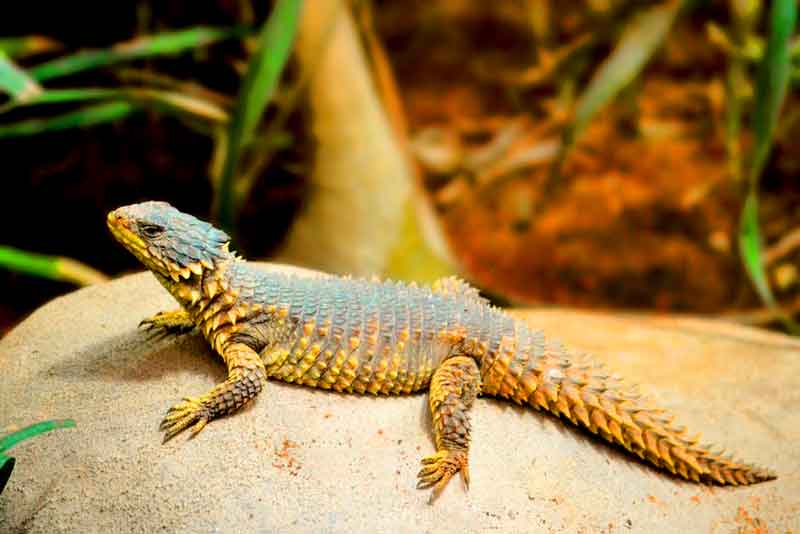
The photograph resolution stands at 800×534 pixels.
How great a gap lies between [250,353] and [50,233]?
13.2ft

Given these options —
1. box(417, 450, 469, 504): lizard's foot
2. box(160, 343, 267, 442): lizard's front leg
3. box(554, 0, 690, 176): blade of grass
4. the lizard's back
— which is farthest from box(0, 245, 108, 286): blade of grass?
box(554, 0, 690, 176): blade of grass

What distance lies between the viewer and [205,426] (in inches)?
123

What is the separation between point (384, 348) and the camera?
3480 millimetres

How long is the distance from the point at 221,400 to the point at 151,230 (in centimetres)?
80

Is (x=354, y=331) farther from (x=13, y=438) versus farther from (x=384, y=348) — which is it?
(x=13, y=438)

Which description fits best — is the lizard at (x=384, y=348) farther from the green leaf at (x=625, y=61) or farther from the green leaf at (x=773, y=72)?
the green leaf at (x=773, y=72)

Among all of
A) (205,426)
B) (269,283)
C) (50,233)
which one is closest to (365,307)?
(269,283)

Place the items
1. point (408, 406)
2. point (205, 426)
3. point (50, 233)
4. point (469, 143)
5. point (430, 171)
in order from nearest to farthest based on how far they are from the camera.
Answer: point (205, 426) < point (408, 406) < point (50, 233) < point (430, 171) < point (469, 143)

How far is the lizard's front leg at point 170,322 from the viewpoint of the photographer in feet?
12.0

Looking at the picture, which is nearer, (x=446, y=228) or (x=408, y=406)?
(x=408, y=406)

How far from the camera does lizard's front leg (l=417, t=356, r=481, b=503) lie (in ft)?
10.2

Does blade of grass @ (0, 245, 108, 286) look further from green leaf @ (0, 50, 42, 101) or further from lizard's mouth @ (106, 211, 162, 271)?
lizard's mouth @ (106, 211, 162, 271)

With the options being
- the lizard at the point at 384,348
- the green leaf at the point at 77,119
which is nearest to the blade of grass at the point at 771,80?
the lizard at the point at 384,348

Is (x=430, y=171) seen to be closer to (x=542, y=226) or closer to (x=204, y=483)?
(x=542, y=226)
